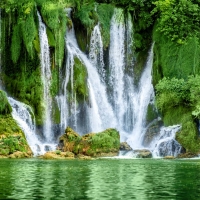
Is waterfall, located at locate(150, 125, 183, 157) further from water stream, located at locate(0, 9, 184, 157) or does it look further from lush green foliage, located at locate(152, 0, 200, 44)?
lush green foliage, located at locate(152, 0, 200, 44)

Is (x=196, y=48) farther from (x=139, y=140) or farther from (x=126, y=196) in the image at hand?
(x=126, y=196)

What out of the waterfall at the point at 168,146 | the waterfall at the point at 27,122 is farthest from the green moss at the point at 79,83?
the waterfall at the point at 168,146

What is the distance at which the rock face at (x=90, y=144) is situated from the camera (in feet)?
96.6

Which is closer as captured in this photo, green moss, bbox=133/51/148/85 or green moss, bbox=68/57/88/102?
green moss, bbox=68/57/88/102

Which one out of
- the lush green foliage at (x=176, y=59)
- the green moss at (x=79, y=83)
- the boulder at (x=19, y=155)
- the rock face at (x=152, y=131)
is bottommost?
the boulder at (x=19, y=155)

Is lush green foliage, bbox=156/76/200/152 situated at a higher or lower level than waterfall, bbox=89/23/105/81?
lower

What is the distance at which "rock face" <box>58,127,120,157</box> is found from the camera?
2944 centimetres

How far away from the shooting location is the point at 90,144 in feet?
97.0

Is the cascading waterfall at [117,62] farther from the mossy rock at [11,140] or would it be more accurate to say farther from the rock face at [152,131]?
the mossy rock at [11,140]

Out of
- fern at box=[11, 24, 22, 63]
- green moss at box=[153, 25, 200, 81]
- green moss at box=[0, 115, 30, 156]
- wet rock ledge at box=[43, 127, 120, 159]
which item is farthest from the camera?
green moss at box=[153, 25, 200, 81]

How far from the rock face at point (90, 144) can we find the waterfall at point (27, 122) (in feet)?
3.90

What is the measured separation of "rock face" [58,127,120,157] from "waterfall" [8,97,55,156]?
46.8 inches

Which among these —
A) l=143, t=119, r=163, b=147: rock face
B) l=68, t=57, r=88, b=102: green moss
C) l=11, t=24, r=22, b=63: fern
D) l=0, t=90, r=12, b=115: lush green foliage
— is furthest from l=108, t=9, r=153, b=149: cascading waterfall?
l=0, t=90, r=12, b=115: lush green foliage

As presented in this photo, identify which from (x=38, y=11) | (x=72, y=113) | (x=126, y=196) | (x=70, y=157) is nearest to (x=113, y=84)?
(x=72, y=113)
